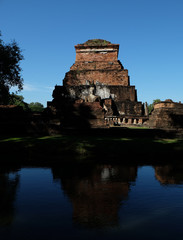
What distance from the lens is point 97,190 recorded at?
482 centimetres

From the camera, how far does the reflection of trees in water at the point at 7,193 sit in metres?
3.44

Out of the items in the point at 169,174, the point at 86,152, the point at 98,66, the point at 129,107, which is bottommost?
the point at 169,174

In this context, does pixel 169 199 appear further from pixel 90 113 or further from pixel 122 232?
pixel 90 113

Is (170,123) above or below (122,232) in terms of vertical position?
above

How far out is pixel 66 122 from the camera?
14.7 m

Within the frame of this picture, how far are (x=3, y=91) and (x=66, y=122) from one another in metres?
7.79

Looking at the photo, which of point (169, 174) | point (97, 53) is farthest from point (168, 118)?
point (97, 53)

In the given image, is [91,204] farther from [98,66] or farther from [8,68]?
[98,66]

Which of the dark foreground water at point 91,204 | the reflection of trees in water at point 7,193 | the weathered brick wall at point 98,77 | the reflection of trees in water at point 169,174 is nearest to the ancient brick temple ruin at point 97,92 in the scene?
the weathered brick wall at point 98,77

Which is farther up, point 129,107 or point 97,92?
point 97,92

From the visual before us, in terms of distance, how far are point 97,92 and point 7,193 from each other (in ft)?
72.5

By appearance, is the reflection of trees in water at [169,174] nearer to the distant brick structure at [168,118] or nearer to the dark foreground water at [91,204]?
the dark foreground water at [91,204]

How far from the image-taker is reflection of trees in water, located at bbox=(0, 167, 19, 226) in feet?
11.3

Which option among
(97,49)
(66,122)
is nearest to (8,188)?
(66,122)
